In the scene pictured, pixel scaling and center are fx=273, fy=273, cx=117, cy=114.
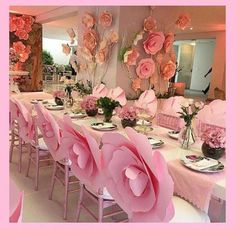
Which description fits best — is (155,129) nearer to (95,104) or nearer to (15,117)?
(95,104)

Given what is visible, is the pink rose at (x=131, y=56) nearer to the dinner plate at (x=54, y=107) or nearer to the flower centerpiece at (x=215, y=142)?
the dinner plate at (x=54, y=107)

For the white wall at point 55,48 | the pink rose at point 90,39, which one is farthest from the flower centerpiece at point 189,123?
the white wall at point 55,48

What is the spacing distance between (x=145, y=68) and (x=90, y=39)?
1080mm

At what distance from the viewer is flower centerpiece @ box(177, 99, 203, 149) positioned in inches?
72.9

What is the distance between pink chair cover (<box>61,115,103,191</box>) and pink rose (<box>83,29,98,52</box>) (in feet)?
10.0

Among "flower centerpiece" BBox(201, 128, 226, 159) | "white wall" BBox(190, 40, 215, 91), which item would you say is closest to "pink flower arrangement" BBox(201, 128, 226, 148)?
"flower centerpiece" BBox(201, 128, 226, 159)

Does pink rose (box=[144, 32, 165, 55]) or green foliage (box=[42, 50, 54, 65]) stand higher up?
green foliage (box=[42, 50, 54, 65])

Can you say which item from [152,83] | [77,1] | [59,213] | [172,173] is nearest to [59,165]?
[59,213]

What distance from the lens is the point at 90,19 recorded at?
4488 millimetres

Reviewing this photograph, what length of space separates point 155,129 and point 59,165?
911mm

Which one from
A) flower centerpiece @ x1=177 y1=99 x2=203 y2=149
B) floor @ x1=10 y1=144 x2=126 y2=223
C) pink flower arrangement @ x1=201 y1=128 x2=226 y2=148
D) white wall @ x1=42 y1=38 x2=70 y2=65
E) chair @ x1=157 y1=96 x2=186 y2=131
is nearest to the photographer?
pink flower arrangement @ x1=201 y1=128 x2=226 y2=148

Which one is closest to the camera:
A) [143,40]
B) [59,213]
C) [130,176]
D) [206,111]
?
[130,176]

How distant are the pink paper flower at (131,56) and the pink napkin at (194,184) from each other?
273 centimetres

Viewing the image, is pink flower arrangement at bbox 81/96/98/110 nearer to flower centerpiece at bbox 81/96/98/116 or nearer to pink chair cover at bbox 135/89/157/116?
flower centerpiece at bbox 81/96/98/116
